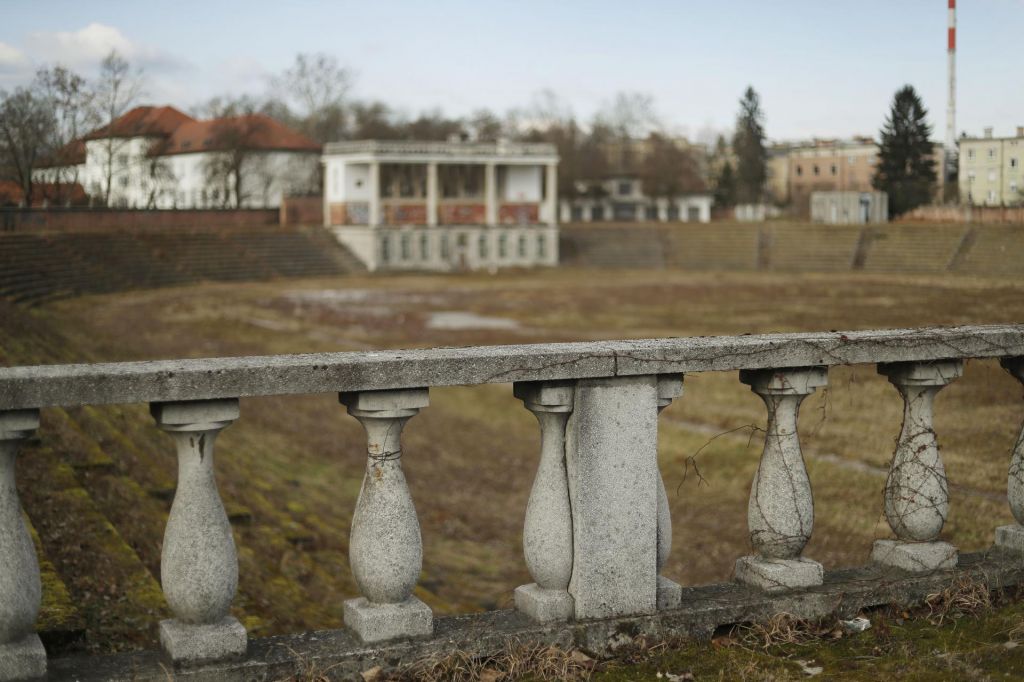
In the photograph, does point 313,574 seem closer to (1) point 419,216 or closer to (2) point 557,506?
(2) point 557,506

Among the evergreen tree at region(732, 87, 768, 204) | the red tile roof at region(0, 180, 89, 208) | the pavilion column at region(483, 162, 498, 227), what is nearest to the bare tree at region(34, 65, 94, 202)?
the red tile roof at region(0, 180, 89, 208)

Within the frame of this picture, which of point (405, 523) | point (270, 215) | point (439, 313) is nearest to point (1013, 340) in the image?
point (405, 523)

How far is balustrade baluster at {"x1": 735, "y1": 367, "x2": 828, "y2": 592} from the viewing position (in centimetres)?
469

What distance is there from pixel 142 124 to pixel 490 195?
252 feet

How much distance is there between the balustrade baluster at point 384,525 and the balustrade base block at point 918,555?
229cm

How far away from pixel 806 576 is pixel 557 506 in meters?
1.23

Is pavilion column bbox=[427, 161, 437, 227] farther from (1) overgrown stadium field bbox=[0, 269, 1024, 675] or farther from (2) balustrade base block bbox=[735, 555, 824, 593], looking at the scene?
(2) balustrade base block bbox=[735, 555, 824, 593]

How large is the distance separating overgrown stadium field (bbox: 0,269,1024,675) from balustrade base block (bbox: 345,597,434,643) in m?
1.49

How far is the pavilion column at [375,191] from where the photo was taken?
8319 centimetres

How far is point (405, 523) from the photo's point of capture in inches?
160

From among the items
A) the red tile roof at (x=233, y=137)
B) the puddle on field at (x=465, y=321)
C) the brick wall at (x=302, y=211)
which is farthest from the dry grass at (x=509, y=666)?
the brick wall at (x=302, y=211)

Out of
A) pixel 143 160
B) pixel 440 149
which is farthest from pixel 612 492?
pixel 440 149

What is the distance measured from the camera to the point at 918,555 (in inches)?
198

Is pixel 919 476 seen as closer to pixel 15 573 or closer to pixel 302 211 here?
pixel 15 573
